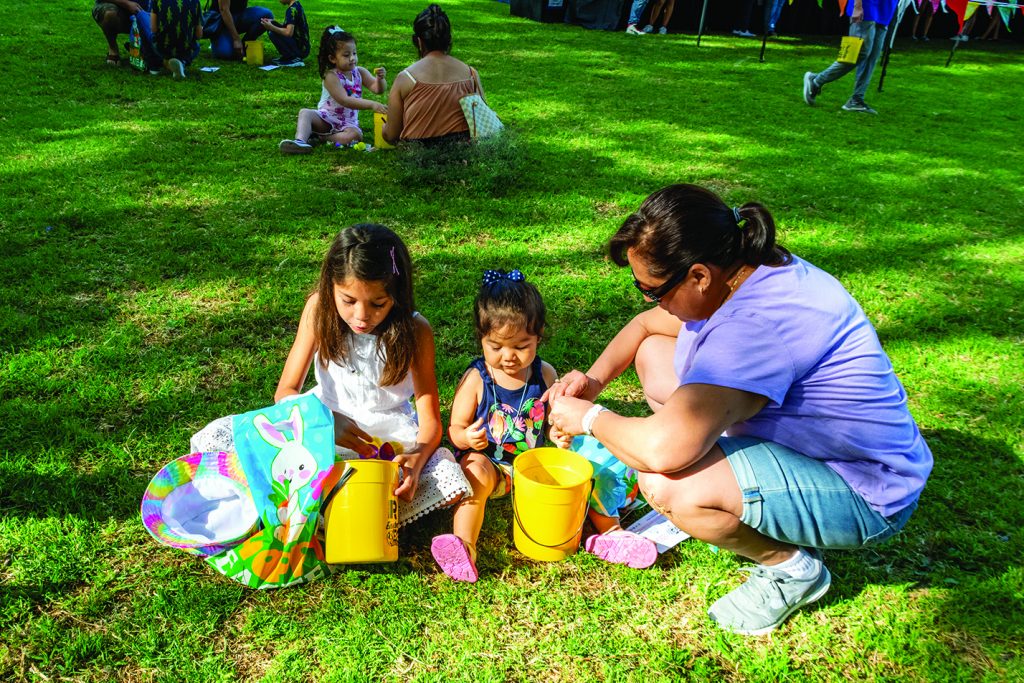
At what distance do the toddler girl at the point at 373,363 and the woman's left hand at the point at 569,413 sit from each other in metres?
0.41

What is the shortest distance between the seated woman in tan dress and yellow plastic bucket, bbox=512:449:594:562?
3.79m

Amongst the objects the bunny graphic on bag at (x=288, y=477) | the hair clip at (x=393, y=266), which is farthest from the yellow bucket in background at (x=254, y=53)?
the bunny graphic on bag at (x=288, y=477)

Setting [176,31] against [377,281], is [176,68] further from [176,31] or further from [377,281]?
[377,281]

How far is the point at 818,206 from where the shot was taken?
536 cm

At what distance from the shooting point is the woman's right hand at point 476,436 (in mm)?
2463

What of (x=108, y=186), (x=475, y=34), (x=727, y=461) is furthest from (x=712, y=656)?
(x=475, y=34)

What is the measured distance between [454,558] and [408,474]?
298 millimetres

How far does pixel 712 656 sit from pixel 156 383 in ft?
7.59

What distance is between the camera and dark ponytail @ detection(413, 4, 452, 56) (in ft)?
17.6

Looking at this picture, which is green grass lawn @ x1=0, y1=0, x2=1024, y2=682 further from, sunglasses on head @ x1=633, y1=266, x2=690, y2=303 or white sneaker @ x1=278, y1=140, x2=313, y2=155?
sunglasses on head @ x1=633, y1=266, x2=690, y2=303

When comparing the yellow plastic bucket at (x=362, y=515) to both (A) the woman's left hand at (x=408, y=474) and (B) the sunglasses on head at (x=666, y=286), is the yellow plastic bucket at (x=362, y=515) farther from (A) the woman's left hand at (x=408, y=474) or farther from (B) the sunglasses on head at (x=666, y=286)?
(B) the sunglasses on head at (x=666, y=286)

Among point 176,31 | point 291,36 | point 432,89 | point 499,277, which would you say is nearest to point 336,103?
point 432,89

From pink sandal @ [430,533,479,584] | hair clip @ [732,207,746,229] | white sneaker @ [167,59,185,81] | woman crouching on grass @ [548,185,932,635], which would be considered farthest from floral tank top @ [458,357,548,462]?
white sneaker @ [167,59,185,81]

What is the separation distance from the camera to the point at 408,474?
2.32 m
